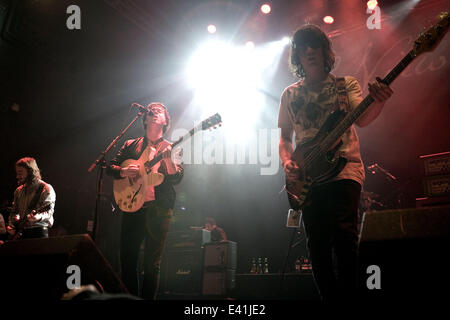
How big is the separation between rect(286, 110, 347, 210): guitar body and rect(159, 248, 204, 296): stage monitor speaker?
4054 millimetres

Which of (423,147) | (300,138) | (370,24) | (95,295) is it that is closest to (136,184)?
(300,138)

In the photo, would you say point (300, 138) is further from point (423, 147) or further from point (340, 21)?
point (340, 21)

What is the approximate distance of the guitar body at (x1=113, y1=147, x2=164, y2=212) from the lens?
130 inches

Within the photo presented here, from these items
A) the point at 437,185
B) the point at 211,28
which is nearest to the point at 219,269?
the point at 437,185

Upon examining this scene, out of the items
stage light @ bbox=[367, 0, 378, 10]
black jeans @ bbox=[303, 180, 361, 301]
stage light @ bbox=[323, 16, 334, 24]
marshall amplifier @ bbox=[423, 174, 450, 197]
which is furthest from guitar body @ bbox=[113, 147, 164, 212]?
stage light @ bbox=[367, 0, 378, 10]

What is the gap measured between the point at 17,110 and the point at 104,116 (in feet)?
5.46

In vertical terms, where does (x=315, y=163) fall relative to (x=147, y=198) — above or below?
above

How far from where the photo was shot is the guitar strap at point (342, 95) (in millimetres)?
2377

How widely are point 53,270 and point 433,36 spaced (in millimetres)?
2600

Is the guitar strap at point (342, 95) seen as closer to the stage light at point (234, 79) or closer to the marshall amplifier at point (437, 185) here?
the marshall amplifier at point (437, 185)

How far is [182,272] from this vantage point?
20.2 feet

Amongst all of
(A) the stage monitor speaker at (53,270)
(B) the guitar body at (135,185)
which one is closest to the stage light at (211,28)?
(B) the guitar body at (135,185)

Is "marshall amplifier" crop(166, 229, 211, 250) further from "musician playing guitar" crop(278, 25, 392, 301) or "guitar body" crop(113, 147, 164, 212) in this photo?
"musician playing guitar" crop(278, 25, 392, 301)

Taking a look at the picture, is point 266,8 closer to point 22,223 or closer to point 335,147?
point 335,147
